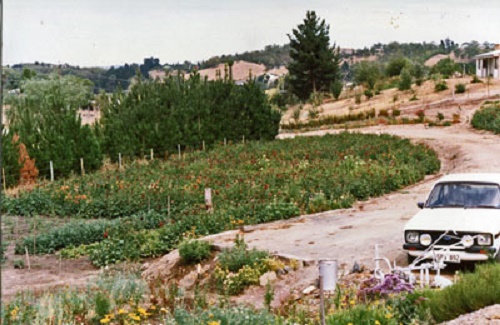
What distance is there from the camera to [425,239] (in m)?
9.48

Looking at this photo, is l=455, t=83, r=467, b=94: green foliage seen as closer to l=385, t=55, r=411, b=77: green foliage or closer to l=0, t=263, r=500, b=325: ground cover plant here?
l=385, t=55, r=411, b=77: green foliage

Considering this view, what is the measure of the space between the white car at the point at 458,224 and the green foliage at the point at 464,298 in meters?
1.53

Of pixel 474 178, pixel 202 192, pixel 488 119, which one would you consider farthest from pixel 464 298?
pixel 488 119

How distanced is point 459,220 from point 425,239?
56cm

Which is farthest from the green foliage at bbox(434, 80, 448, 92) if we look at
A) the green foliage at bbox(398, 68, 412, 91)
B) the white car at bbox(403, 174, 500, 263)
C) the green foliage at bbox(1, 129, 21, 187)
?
the white car at bbox(403, 174, 500, 263)

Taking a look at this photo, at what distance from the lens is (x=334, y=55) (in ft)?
210

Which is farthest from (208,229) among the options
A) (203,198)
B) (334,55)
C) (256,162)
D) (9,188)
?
(334,55)

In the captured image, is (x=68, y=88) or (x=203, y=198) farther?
(x=68, y=88)

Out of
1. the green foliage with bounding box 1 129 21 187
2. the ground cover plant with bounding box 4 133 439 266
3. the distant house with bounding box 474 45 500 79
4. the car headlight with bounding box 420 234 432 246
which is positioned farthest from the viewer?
the distant house with bounding box 474 45 500 79

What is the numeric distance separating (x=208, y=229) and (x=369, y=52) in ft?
424

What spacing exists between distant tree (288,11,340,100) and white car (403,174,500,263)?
171 feet

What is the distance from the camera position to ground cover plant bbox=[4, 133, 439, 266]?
14664 millimetres

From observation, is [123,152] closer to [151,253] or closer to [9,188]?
[9,188]

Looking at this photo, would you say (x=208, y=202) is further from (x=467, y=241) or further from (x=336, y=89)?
(x=336, y=89)
